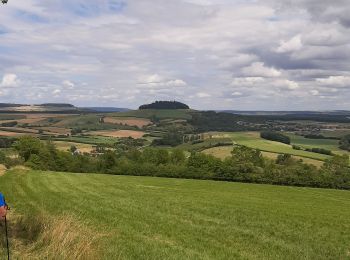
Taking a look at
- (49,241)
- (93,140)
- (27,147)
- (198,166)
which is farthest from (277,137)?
(49,241)

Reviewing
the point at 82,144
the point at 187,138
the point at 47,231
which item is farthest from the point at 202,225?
the point at 187,138

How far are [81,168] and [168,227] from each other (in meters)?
91.9

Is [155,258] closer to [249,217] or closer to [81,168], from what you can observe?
[249,217]

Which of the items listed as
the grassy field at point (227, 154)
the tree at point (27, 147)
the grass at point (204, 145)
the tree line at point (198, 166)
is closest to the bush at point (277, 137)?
the grass at point (204, 145)

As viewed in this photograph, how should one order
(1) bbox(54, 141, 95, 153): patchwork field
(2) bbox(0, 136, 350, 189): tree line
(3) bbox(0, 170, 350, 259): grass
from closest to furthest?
(3) bbox(0, 170, 350, 259): grass < (2) bbox(0, 136, 350, 189): tree line < (1) bbox(54, 141, 95, 153): patchwork field

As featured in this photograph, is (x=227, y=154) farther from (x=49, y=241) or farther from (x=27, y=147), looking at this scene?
(x=49, y=241)

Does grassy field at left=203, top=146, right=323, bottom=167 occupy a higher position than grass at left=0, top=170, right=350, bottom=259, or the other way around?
grass at left=0, top=170, right=350, bottom=259

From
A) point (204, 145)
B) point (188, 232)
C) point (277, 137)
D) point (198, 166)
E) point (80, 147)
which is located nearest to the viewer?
point (188, 232)

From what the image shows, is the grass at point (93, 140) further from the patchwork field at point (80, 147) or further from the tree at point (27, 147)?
the tree at point (27, 147)

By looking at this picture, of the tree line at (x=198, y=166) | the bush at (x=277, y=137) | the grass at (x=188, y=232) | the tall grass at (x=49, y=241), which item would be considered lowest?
the tree line at (x=198, y=166)

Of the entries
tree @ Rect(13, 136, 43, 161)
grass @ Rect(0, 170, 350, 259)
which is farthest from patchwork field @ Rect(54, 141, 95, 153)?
grass @ Rect(0, 170, 350, 259)

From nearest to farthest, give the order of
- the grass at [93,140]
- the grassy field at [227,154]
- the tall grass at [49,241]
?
the tall grass at [49,241] → the grassy field at [227,154] → the grass at [93,140]

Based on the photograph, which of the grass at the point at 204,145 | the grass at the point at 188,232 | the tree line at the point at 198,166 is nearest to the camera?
the grass at the point at 188,232

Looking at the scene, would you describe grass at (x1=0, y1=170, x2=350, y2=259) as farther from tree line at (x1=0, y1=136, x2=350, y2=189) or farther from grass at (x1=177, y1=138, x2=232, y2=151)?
grass at (x1=177, y1=138, x2=232, y2=151)
